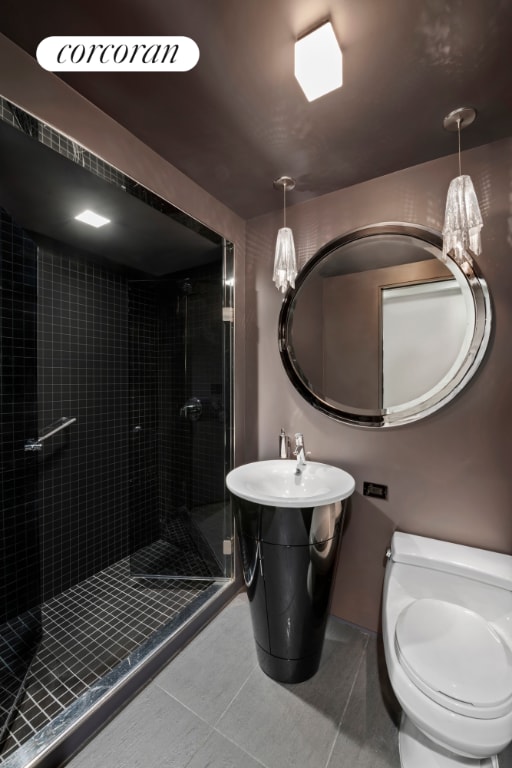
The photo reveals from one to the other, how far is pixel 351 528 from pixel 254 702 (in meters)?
0.82

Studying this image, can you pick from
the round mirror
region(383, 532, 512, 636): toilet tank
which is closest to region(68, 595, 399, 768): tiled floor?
region(383, 532, 512, 636): toilet tank

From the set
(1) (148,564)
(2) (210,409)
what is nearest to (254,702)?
(1) (148,564)

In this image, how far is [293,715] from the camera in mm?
1261

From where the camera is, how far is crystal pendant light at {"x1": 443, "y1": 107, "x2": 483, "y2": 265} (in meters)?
1.23

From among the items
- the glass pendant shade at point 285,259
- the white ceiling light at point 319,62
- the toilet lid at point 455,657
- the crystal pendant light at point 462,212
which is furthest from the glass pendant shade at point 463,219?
the toilet lid at point 455,657

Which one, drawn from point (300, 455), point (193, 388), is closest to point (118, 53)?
point (193, 388)

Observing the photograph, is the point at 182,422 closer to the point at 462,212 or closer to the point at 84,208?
the point at 84,208

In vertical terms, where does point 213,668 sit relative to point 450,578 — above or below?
below

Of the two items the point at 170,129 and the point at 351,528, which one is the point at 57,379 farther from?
the point at 351,528

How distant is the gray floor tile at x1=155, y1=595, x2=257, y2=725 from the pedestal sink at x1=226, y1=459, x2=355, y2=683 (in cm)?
13

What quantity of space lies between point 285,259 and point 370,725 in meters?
2.01

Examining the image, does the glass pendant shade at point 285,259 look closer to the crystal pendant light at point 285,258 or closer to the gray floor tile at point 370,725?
the crystal pendant light at point 285,258

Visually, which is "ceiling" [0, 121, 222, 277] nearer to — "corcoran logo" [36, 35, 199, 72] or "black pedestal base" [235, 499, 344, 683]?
"corcoran logo" [36, 35, 199, 72]

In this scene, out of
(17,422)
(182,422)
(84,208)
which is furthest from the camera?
(182,422)
